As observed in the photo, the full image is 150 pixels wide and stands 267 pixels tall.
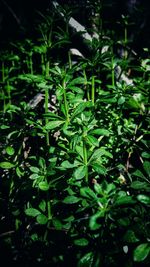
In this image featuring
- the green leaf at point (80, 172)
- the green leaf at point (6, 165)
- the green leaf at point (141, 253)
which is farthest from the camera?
the green leaf at point (6, 165)

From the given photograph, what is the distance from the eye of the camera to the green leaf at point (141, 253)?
3.12ft

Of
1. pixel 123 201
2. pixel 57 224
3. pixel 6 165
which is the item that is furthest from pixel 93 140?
pixel 6 165

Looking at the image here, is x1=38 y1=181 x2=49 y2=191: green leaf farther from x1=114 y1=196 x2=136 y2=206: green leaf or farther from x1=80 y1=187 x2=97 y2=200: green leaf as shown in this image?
x1=114 y1=196 x2=136 y2=206: green leaf

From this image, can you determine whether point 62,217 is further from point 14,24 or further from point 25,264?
point 14,24

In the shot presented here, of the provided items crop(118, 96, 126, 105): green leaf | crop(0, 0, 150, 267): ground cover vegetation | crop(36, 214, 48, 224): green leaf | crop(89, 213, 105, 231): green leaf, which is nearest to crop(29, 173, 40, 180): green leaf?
crop(0, 0, 150, 267): ground cover vegetation

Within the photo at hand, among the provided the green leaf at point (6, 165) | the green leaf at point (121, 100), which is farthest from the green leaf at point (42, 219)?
the green leaf at point (121, 100)

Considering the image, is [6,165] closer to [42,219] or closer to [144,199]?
[42,219]

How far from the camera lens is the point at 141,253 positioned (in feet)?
3.19

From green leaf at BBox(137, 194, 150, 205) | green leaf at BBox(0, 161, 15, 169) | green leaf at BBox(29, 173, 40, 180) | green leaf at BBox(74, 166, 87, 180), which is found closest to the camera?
green leaf at BBox(137, 194, 150, 205)

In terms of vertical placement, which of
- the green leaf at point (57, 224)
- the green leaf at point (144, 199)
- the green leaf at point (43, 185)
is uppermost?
the green leaf at point (144, 199)

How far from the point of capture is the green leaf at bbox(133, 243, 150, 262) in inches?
37.5

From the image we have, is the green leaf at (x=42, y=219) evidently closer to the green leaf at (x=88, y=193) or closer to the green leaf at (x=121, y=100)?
the green leaf at (x=88, y=193)

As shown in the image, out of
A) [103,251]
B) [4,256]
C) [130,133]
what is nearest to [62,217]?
[103,251]

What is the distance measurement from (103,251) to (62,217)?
12.1 inches
